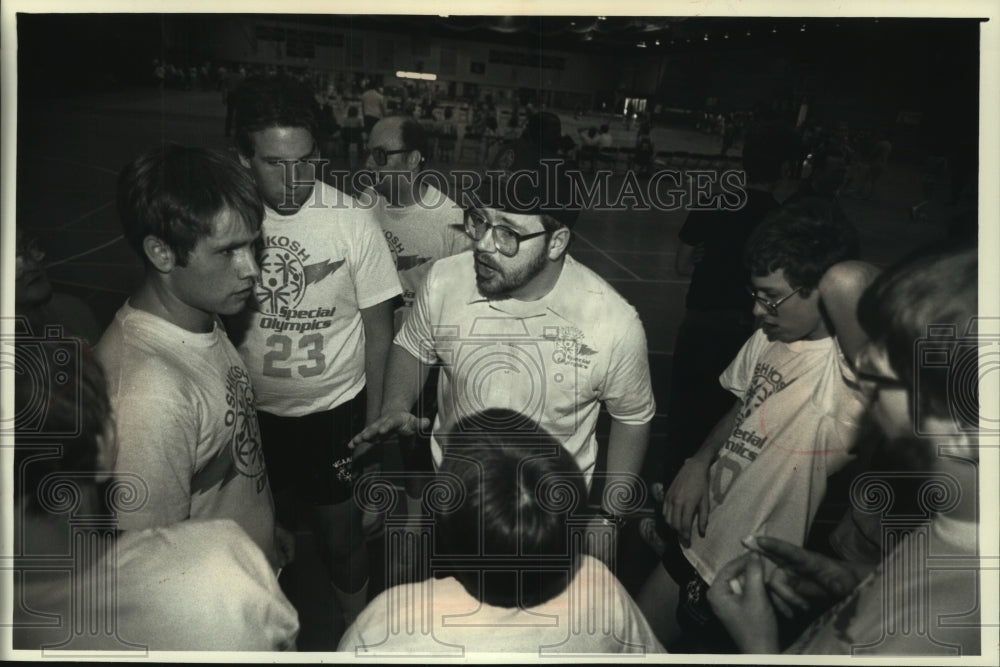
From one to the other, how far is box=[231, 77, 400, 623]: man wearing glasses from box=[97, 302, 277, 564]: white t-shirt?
0.37 ft

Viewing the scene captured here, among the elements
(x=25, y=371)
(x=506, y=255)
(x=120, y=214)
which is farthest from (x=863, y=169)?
(x=25, y=371)

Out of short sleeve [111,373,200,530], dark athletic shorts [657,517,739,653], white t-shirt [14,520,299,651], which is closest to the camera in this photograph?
short sleeve [111,373,200,530]

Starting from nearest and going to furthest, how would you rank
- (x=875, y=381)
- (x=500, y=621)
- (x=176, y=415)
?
(x=176, y=415), (x=875, y=381), (x=500, y=621)

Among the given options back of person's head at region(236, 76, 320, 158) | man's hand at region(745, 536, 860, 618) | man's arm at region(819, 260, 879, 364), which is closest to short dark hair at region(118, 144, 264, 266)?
back of person's head at region(236, 76, 320, 158)

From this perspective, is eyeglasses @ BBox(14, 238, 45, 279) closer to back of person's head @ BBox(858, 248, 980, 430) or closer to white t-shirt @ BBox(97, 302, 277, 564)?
white t-shirt @ BBox(97, 302, 277, 564)

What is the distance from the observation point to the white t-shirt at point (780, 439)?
411cm

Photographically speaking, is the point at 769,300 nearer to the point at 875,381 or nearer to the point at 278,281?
the point at 875,381

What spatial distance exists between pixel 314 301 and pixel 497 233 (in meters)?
0.70

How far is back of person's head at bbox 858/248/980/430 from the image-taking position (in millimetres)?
4145

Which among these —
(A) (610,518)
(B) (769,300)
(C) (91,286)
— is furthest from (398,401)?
(B) (769,300)

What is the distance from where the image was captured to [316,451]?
4234 mm

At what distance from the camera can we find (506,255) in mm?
4145

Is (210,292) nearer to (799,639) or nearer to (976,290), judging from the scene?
(799,639)

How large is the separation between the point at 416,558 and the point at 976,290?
2243mm
